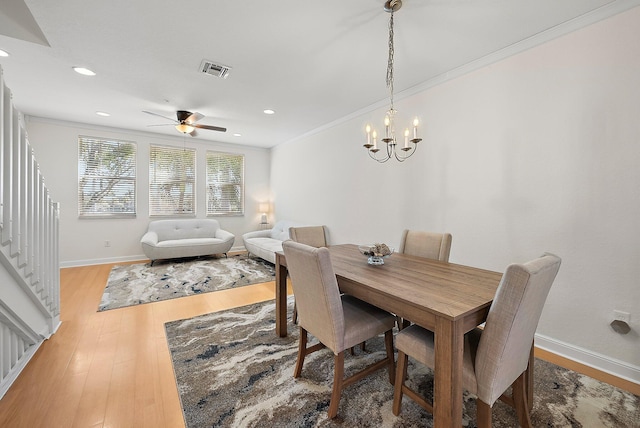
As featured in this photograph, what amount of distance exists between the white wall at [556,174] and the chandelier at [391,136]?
0.16m

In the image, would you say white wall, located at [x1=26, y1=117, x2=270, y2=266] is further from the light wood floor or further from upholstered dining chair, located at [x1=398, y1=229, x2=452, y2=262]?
upholstered dining chair, located at [x1=398, y1=229, x2=452, y2=262]

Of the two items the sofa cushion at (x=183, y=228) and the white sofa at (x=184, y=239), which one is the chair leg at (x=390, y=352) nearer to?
the white sofa at (x=184, y=239)

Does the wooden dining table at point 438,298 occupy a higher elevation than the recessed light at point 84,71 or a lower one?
lower

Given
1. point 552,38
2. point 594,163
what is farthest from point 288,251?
point 552,38

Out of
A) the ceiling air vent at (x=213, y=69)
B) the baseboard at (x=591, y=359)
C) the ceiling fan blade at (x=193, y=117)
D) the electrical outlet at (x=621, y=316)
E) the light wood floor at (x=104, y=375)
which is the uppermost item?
the ceiling air vent at (x=213, y=69)

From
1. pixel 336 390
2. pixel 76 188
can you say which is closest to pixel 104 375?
pixel 336 390

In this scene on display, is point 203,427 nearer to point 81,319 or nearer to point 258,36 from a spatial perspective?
point 81,319

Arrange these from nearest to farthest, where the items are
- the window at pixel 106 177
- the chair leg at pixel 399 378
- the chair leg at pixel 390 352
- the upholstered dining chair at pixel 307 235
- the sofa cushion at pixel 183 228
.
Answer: the chair leg at pixel 399 378, the chair leg at pixel 390 352, the upholstered dining chair at pixel 307 235, the window at pixel 106 177, the sofa cushion at pixel 183 228

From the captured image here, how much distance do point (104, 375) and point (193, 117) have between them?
3142 millimetres

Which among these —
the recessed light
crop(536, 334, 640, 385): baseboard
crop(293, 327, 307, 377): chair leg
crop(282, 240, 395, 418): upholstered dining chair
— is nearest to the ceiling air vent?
the recessed light

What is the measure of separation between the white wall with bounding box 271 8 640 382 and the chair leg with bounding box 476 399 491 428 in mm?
1476

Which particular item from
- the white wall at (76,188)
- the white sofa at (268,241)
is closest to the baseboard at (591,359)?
the white sofa at (268,241)

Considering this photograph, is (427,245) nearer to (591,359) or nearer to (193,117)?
(591,359)

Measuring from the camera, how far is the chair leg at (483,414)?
3.86 feet
